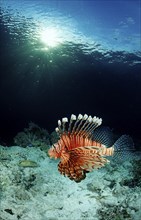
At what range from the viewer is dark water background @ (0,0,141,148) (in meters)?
12.9

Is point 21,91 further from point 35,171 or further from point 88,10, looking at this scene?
point 35,171

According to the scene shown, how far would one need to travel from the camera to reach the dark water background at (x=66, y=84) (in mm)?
12867

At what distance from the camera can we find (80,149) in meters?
3.29

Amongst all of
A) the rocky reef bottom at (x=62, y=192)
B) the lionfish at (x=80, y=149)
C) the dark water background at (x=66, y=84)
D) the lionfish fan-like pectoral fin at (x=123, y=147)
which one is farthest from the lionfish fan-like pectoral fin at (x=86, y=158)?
the dark water background at (x=66, y=84)

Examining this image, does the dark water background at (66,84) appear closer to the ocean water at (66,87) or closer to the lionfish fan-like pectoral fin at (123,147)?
the ocean water at (66,87)

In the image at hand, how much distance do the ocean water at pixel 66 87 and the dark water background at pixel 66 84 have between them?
2.0 inches

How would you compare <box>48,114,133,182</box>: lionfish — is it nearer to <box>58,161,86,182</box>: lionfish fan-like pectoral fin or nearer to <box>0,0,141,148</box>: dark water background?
<box>58,161,86,182</box>: lionfish fan-like pectoral fin

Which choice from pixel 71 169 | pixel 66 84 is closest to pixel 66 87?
pixel 66 84

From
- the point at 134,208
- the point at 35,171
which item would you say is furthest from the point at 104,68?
the point at 134,208

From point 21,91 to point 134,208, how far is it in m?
10.0

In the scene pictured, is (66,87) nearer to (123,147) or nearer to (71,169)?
(123,147)

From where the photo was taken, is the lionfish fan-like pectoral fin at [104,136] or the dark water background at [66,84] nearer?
the lionfish fan-like pectoral fin at [104,136]

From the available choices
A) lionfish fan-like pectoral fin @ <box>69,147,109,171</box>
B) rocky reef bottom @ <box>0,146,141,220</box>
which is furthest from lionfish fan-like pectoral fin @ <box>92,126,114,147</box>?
rocky reef bottom @ <box>0,146,141,220</box>

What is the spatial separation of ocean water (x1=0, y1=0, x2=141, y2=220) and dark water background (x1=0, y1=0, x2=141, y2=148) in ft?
0.17
